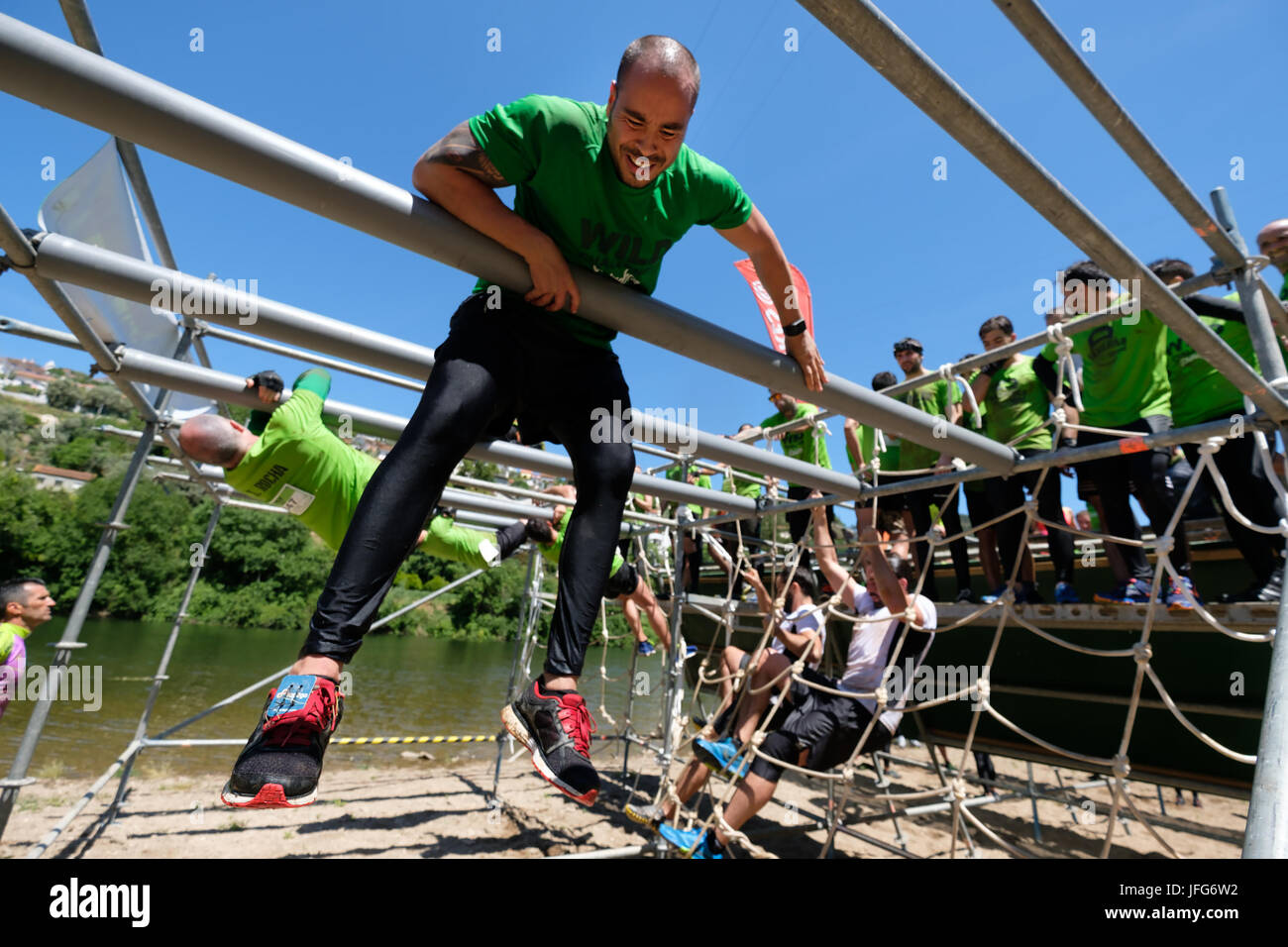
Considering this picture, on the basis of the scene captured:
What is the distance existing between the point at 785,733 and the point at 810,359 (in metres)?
2.73

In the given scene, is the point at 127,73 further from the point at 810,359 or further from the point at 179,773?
the point at 179,773

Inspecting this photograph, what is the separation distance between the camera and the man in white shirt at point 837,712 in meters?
3.69

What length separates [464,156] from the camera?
128 cm

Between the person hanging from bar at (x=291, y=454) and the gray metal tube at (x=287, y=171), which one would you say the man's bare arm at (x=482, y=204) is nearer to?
the gray metal tube at (x=287, y=171)

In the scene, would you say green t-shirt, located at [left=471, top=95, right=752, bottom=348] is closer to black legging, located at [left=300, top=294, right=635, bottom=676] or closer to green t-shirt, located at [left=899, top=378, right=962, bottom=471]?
black legging, located at [left=300, top=294, right=635, bottom=676]

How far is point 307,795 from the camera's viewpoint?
1.04 metres

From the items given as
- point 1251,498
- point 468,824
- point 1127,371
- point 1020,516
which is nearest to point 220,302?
point 1127,371

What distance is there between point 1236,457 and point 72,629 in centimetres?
506

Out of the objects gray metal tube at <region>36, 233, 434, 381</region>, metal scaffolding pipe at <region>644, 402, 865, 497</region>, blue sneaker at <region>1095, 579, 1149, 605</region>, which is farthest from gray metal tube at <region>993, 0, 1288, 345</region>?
blue sneaker at <region>1095, 579, 1149, 605</region>

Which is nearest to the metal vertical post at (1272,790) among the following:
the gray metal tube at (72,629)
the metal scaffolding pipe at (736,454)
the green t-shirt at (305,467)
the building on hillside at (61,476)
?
the metal scaffolding pipe at (736,454)

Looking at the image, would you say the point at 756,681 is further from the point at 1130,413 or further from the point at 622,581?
the point at 1130,413

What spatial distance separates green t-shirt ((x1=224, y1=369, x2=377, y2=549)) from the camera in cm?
281

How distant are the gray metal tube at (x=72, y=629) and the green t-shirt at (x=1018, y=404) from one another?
4.59m
